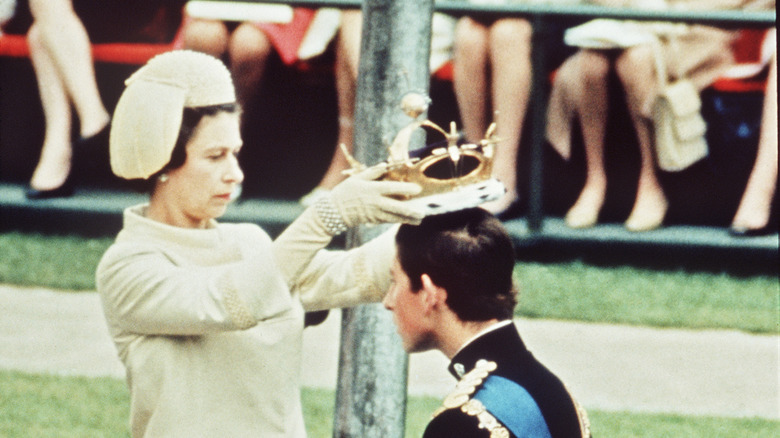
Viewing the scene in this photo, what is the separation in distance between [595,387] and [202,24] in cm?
287

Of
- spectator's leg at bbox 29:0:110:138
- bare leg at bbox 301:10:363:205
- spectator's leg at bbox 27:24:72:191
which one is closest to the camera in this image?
bare leg at bbox 301:10:363:205

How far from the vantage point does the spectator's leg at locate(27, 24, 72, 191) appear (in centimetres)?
719

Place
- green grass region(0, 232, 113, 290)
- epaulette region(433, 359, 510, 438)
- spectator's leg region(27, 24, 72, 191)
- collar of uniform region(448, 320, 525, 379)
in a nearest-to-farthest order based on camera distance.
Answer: epaulette region(433, 359, 510, 438), collar of uniform region(448, 320, 525, 379), green grass region(0, 232, 113, 290), spectator's leg region(27, 24, 72, 191)

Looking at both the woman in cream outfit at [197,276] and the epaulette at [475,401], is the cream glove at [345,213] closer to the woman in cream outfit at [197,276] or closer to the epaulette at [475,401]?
the woman in cream outfit at [197,276]

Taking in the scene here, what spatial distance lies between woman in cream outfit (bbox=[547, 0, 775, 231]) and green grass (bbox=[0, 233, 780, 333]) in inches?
13.1

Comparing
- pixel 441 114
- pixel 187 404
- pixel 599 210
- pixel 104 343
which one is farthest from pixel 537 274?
pixel 187 404

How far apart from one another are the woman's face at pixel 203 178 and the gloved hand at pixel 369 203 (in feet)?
1.00

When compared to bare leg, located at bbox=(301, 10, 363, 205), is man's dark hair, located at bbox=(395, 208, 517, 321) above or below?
above

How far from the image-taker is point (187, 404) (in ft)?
9.16

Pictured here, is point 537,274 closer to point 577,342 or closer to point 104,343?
point 577,342

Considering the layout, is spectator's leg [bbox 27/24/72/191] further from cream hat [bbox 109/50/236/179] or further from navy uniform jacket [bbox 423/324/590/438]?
navy uniform jacket [bbox 423/324/590/438]

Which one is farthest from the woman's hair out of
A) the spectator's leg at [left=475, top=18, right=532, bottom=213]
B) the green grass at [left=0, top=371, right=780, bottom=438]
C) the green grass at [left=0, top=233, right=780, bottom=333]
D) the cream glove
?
the spectator's leg at [left=475, top=18, right=532, bottom=213]

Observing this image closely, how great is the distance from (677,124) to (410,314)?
4.23 metres

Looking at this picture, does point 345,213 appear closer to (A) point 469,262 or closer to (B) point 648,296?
(A) point 469,262
